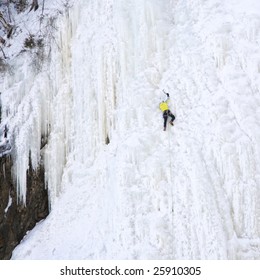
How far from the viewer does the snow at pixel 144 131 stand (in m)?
6.86

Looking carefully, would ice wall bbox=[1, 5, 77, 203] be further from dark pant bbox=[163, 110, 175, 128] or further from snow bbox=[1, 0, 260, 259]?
dark pant bbox=[163, 110, 175, 128]

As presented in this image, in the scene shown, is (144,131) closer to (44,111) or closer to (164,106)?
(164,106)

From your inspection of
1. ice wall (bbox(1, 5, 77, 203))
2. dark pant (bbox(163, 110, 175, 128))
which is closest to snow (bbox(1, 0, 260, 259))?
ice wall (bbox(1, 5, 77, 203))

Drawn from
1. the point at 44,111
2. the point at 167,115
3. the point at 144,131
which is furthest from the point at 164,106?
the point at 44,111

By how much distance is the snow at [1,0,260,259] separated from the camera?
6863mm

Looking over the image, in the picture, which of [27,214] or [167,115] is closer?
[167,115]

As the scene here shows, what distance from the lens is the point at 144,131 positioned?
7.91 m

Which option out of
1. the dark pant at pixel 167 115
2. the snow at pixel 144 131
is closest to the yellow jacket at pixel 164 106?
the dark pant at pixel 167 115

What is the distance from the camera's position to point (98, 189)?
28.0ft

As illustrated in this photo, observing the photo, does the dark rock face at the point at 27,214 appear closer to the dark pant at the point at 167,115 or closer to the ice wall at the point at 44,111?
the ice wall at the point at 44,111

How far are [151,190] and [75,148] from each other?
2.56m

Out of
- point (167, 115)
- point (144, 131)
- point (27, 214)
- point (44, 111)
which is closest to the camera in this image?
point (167, 115)

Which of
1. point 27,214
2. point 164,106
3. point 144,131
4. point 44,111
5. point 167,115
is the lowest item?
point 27,214

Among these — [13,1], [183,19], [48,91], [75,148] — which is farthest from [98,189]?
[13,1]
